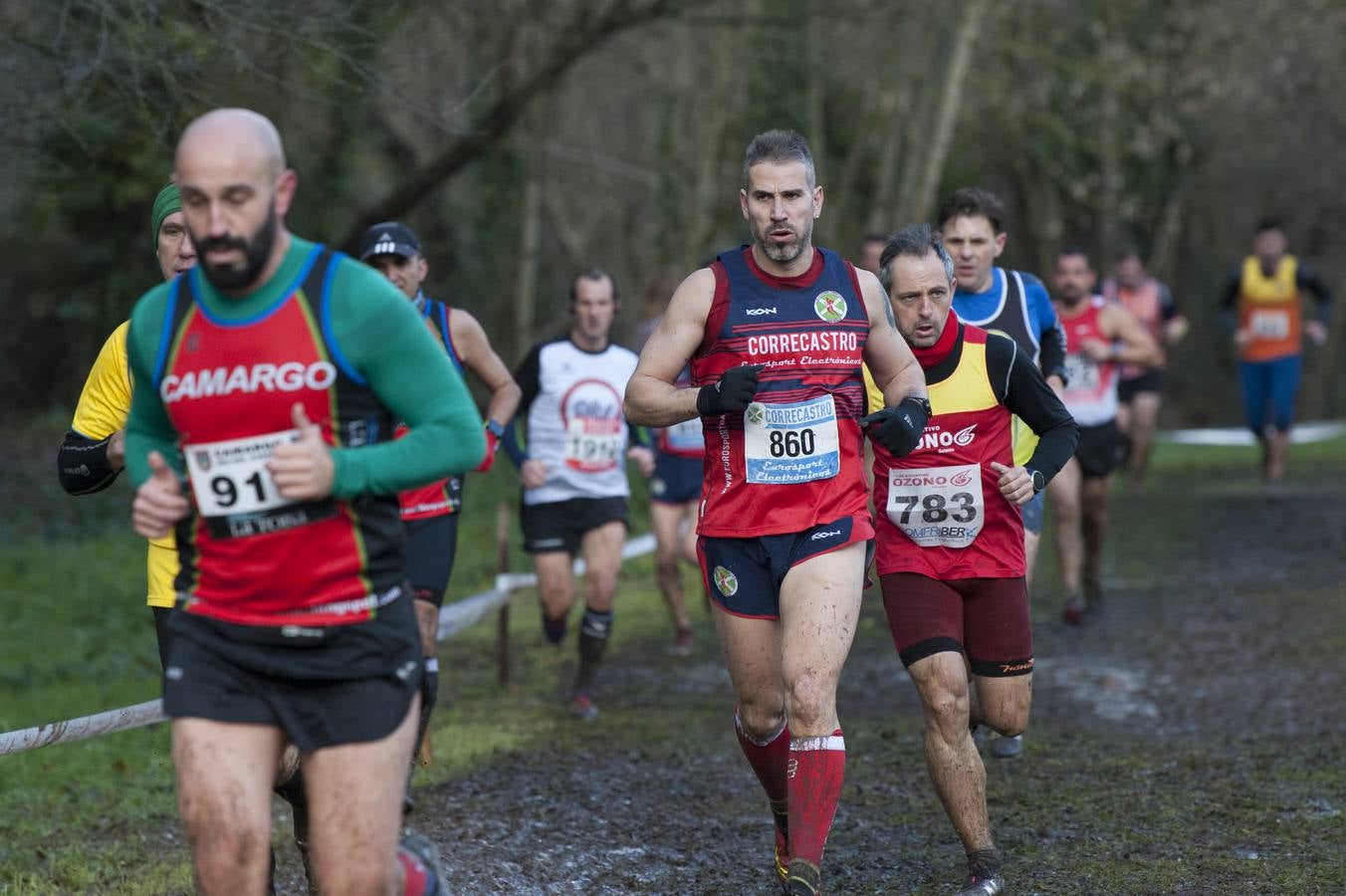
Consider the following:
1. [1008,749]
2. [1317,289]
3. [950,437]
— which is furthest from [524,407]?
[1317,289]

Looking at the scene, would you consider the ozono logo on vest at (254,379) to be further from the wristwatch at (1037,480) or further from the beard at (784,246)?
the wristwatch at (1037,480)

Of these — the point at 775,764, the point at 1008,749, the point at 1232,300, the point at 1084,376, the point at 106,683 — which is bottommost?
the point at 106,683

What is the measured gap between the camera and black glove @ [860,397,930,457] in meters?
5.21

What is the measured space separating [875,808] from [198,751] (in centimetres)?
364

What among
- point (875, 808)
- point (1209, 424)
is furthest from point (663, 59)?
Result: point (875, 808)

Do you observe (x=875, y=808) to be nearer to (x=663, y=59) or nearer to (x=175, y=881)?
(x=175, y=881)

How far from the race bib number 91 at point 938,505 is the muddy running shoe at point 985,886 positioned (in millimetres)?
1127

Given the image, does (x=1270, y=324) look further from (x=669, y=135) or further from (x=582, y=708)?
(x=582, y=708)

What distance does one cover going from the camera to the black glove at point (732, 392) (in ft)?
16.8

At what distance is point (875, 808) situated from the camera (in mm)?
6836

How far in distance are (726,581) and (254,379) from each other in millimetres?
2143

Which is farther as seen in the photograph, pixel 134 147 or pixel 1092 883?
pixel 134 147

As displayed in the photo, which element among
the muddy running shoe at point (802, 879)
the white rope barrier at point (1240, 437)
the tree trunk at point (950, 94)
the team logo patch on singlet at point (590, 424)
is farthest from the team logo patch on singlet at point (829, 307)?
the white rope barrier at point (1240, 437)

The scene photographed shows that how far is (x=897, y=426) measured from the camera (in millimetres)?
5211
